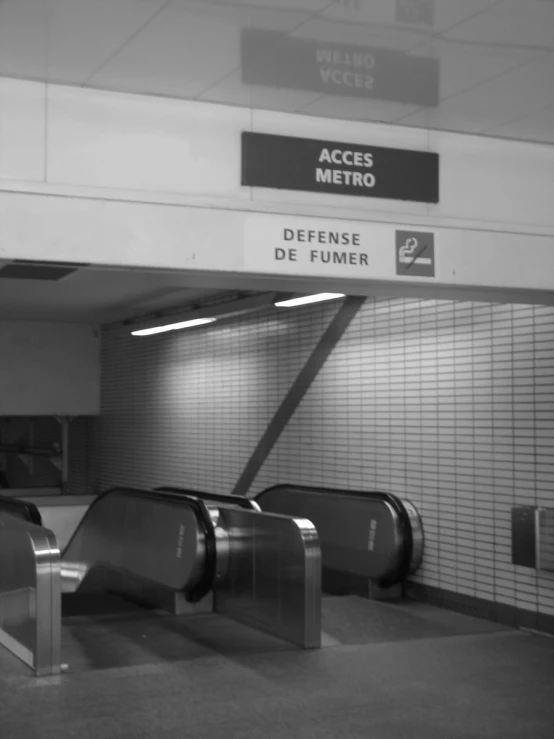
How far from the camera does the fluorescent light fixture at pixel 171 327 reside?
39.2 ft

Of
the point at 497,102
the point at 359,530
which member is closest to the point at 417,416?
the point at 359,530

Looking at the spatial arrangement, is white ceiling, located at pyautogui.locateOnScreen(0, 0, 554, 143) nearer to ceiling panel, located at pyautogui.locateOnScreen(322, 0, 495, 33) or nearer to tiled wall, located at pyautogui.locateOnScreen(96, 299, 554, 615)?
ceiling panel, located at pyautogui.locateOnScreen(322, 0, 495, 33)

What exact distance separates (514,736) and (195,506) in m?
3.99

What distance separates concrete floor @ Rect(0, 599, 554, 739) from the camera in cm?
476

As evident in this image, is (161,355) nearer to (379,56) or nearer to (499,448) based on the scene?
(499,448)

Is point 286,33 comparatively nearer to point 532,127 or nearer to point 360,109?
point 360,109

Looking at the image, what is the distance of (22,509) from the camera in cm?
998

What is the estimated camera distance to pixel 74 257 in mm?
4309

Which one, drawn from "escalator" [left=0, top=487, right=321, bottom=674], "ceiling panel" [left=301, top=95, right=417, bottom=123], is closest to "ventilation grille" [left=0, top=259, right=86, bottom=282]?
"ceiling panel" [left=301, top=95, right=417, bottom=123]

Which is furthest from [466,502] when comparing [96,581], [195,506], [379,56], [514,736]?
[379,56]

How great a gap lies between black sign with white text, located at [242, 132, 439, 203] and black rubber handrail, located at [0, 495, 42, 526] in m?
5.59

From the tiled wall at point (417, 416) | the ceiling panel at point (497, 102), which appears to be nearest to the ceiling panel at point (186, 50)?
the ceiling panel at point (497, 102)

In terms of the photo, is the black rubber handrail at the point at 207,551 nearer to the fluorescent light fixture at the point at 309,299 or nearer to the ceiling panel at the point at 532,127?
the fluorescent light fixture at the point at 309,299

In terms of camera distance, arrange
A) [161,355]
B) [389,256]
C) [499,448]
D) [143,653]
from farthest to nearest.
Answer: [161,355], [499,448], [143,653], [389,256]
